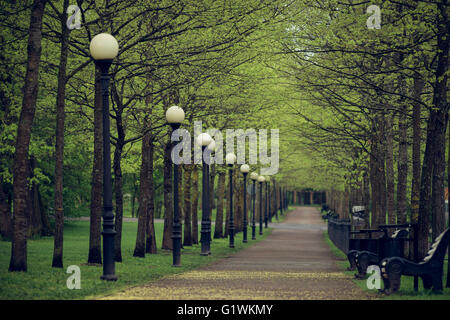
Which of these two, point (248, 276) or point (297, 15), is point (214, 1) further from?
point (248, 276)

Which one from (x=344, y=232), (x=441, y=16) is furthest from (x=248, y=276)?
(x=344, y=232)

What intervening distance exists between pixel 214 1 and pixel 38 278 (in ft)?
24.4

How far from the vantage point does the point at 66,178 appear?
39.2 meters

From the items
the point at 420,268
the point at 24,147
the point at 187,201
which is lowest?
the point at 420,268

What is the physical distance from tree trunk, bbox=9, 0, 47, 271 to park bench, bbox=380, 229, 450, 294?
7019 millimetres

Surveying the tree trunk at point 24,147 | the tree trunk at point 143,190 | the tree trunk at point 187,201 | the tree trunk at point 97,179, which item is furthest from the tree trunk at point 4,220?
the tree trunk at point 24,147

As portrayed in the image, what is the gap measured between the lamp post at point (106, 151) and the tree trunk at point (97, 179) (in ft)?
12.9

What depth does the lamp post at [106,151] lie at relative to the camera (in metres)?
12.3

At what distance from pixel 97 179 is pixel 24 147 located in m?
3.54

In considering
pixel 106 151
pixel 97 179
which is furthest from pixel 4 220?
pixel 106 151

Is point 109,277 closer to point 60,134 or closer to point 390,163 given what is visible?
point 60,134

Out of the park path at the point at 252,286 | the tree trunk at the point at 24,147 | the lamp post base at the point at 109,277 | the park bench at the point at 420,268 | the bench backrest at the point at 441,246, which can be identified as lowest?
the park path at the point at 252,286

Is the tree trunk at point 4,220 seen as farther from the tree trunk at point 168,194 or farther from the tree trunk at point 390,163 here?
the tree trunk at point 390,163

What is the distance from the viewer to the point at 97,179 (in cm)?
1677
